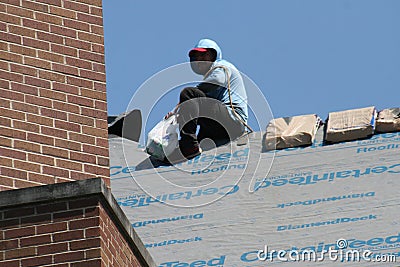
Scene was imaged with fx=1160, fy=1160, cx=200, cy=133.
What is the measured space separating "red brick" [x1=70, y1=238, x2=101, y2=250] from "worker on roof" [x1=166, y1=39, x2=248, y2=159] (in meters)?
5.64

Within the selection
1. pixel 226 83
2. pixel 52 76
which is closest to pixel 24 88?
pixel 52 76

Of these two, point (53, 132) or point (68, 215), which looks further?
point (53, 132)

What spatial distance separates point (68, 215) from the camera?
22.5ft

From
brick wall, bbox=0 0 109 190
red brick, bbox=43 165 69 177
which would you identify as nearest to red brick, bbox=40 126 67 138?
brick wall, bbox=0 0 109 190

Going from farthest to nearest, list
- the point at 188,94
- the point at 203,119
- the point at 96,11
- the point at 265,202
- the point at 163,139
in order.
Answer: the point at 203,119
the point at 188,94
the point at 163,139
the point at 265,202
the point at 96,11

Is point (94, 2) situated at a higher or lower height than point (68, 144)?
higher

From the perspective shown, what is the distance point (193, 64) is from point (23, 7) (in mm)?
5669

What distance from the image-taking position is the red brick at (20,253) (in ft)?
22.1

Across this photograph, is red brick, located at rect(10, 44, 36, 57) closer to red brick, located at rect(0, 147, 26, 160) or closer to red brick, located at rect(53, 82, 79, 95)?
red brick, located at rect(53, 82, 79, 95)

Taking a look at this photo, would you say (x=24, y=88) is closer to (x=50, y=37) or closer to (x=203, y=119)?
(x=50, y=37)

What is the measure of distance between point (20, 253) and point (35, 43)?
1.47m

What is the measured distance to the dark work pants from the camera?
12406mm

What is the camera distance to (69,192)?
685 cm

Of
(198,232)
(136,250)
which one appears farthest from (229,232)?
(136,250)
